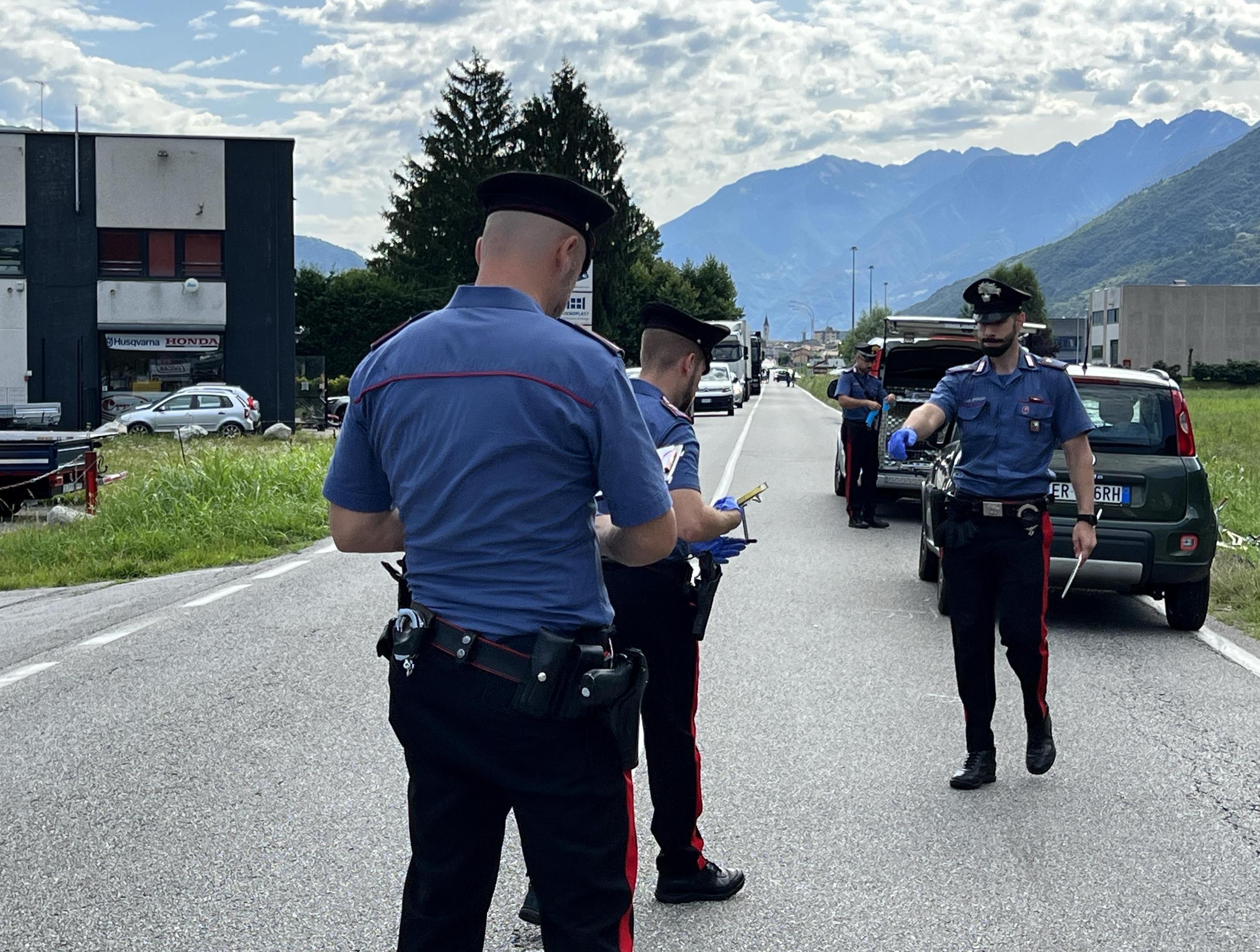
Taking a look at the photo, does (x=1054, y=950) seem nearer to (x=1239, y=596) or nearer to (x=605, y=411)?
(x=605, y=411)

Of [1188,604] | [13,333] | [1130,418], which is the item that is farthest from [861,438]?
[13,333]

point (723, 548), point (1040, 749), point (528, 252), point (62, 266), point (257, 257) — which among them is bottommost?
point (1040, 749)

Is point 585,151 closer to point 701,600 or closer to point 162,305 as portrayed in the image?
point 162,305

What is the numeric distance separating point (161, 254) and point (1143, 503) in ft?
131

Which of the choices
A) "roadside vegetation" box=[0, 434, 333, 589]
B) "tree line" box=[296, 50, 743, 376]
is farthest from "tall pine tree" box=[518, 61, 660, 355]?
"roadside vegetation" box=[0, 434, 333, 589]

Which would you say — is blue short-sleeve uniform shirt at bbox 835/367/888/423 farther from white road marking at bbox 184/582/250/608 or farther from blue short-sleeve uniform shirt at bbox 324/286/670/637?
blue short-sleeve uniform shirt at bbox 324/286/670/637

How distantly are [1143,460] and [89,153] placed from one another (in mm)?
40914

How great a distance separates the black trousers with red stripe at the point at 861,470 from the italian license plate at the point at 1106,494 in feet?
17.6

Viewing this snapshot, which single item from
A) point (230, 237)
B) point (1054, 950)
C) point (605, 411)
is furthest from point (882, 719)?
point (230, 237)

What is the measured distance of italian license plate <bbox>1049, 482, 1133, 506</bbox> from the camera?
8.73 m

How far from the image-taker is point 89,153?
43.4m

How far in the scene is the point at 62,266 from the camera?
43.5m

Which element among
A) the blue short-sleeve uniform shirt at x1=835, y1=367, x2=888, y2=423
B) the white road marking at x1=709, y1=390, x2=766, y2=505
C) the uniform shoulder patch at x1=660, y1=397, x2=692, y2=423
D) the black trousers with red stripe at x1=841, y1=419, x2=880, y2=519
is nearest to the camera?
Answer: the uniform shoulder patch at x1=660, y1=397, x2=692, y2=423

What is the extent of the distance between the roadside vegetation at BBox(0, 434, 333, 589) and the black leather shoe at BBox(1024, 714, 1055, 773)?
8.56 metres
